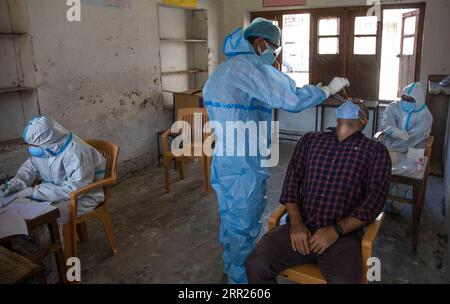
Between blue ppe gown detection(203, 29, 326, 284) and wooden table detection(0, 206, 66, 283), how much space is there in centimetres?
88

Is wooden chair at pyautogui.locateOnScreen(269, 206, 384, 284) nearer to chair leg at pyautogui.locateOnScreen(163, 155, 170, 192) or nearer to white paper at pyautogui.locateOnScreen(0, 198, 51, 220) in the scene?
white paper at pyautogui.locateOnScreen(0, 198, 51, 220)

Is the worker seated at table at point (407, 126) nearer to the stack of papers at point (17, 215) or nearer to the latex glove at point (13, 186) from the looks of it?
the stack of papers at point (17, 215)

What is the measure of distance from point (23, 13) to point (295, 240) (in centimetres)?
280

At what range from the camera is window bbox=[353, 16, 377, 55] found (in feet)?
15.8

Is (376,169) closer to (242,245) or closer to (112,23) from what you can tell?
(242,245)

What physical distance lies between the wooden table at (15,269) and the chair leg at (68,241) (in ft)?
3.34

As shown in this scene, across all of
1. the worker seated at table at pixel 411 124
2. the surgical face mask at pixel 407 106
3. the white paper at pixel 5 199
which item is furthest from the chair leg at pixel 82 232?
the surgical face mask at pixel 407 106

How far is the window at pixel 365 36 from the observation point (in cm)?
481

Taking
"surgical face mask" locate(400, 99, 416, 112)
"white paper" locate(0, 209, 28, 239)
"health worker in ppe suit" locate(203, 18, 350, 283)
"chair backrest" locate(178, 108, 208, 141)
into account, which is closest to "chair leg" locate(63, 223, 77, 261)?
"white paper" locate(0, 209, 28, 239)

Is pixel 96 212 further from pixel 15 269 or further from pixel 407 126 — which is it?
pixel 407 126

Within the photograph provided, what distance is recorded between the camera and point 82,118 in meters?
3.73

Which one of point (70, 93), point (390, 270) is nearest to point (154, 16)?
point (70, 93)

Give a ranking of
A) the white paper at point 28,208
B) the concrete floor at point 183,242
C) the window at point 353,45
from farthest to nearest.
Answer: the window at point 353,45 → the concrete floor at point 183,242 → the white paper at point 28,208
